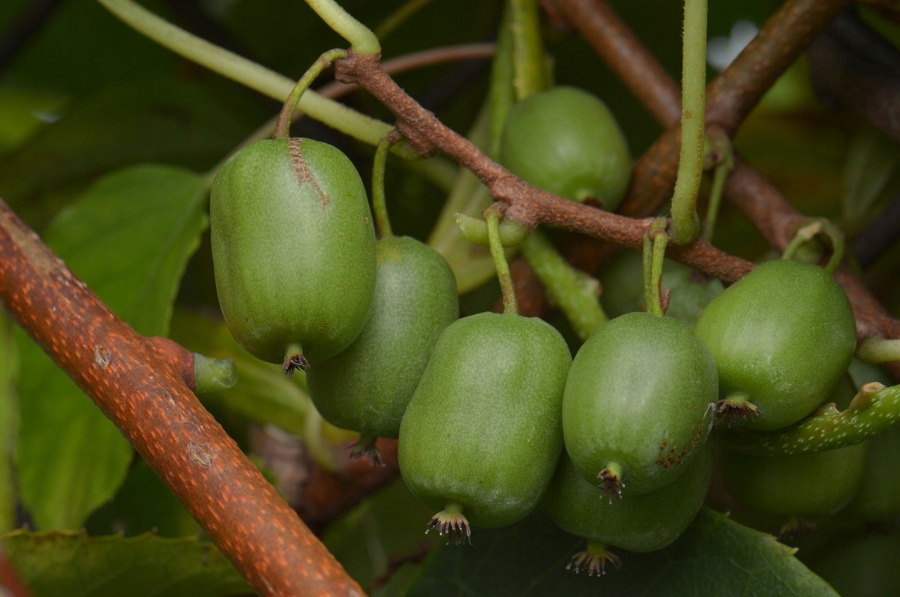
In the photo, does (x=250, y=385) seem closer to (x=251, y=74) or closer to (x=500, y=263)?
(x=251, y=74)

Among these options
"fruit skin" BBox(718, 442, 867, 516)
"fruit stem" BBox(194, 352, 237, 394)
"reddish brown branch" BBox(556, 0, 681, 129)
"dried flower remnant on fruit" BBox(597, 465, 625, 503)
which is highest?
"reddish brown branch" BBox(556, 0, 681, 129)

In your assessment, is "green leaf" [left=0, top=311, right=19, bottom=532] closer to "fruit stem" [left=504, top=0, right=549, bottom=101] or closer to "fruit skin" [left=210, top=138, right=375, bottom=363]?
"fruit skin" [left=210, top=138, right=375, bottom=363]

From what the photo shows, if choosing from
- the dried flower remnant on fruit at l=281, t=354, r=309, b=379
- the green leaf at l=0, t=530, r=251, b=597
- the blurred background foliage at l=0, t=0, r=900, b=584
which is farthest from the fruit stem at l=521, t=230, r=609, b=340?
the blurred background foliage at l=0, t=0, r=900, b=584

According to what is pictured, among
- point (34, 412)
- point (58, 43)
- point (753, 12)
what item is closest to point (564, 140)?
point (34, 412)

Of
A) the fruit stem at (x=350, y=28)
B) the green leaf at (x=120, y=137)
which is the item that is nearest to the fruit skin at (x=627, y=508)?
the fruit stem at (x=350, y=28)

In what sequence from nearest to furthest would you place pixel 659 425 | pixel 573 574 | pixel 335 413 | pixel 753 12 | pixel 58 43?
pixel 659 425
pixel 335 413
pixel 573 574
pixel 753 12
pixel 58 43

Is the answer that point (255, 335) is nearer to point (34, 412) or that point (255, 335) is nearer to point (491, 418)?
point (491, 418)
